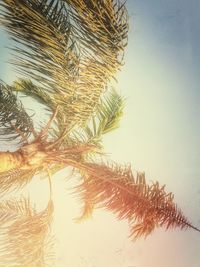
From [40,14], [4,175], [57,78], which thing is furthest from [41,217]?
[40,14]

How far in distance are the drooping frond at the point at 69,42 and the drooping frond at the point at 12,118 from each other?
1.54 ft

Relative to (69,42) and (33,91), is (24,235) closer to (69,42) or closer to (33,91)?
(33,91)

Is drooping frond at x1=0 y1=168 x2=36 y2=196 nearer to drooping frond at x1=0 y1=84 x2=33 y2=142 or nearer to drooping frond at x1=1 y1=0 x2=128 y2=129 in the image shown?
drooping frond at x1=0 y1=84 x2=33 y2=142

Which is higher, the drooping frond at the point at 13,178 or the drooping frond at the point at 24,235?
the drooping frond at the point at 13,178

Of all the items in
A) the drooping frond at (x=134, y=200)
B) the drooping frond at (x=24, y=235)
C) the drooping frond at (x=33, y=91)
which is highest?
the drooping frond at (x=33, y=91)

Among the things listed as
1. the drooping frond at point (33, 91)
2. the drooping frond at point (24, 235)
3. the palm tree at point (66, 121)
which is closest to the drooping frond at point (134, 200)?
the palm tree at point (66, 121)

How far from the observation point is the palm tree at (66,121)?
249 cm

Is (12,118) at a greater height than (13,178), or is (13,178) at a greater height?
(12,118)

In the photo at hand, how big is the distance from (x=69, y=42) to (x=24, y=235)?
1673 millimetres

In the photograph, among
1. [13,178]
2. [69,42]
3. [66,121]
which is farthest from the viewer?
[13,178]

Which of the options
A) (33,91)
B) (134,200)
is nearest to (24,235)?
(134,200)

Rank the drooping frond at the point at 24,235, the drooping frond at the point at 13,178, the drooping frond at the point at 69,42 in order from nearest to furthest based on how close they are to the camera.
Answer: the drooping frond at the point at 69,42, the drooping frond at the point at 24,235, the drooping frond at the point at 13,178

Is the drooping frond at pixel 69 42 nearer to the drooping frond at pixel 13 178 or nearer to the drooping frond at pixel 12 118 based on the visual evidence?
the drooping frond at pixel 12 118

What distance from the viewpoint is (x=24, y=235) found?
133 inches
